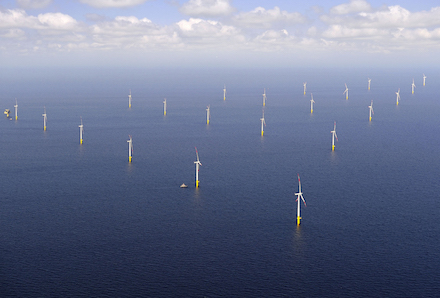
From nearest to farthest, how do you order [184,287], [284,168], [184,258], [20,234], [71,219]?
[184,287] < [184,258] < [20,234] < [71,219] < [284,168]

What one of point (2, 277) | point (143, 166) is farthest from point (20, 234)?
point (143, 166)

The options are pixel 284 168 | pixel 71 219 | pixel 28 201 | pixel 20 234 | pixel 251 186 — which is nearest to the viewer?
pixel 20 234

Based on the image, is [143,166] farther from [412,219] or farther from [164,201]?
[412,219]

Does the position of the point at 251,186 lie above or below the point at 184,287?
above

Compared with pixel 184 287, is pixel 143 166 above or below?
above

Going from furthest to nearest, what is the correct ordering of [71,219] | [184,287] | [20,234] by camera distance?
[71,219] < [20,234] < [184,287]

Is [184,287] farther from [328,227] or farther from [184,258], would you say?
[328,227]

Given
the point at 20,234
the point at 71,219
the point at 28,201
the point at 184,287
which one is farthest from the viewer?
the point at 28,201

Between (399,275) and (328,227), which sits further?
(328,227)

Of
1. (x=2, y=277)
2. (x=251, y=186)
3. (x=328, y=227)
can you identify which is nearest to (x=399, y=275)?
(x=328, y=227)
